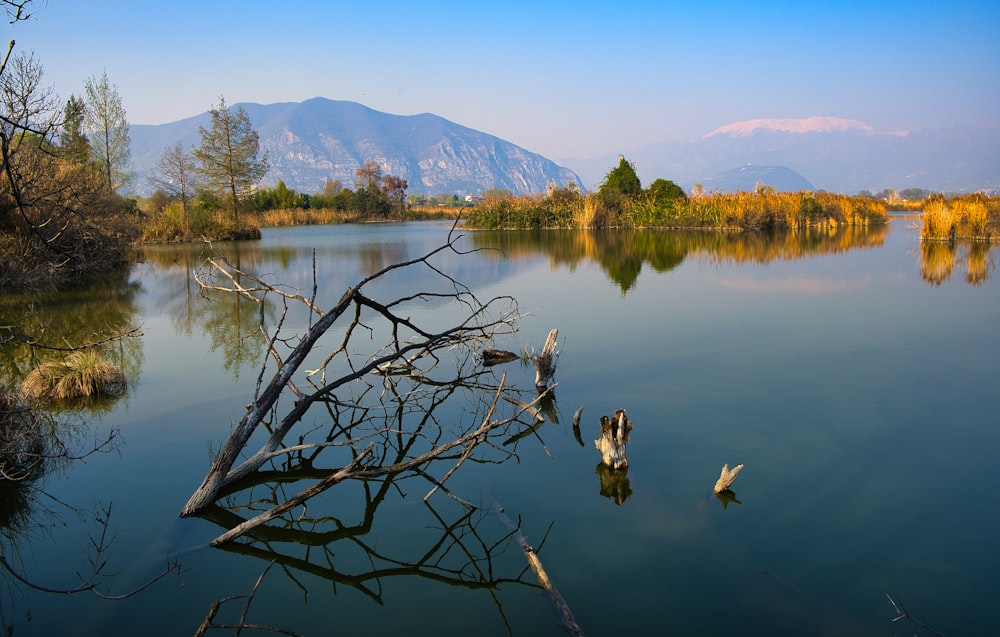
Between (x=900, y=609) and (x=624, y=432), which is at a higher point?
(x=624, y=432)

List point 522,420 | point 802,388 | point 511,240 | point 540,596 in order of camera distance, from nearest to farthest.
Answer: point 540,596, point 522,420, point 802,388, point 511,240

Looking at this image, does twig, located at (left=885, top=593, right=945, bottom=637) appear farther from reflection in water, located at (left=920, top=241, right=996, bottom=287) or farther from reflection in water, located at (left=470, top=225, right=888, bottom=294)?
reflection in water, located at (left=920, top=241, right=996, bottom=287)

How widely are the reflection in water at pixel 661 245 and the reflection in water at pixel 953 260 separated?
201 cm

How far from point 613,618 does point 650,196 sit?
94.5ft

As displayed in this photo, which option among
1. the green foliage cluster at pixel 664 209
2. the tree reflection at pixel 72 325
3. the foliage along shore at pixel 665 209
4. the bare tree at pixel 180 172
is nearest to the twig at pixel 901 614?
the tree reflection at pixel 72 325

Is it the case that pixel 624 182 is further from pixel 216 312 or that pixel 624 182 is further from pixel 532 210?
pixel 216 312

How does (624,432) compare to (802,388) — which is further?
(802,388)

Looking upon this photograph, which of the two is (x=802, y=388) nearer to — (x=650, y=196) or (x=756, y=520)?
(x=756, y=520)

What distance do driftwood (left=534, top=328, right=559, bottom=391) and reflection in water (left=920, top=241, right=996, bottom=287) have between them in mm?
10137

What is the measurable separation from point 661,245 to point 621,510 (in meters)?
18.6

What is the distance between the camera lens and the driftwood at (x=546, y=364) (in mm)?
6664

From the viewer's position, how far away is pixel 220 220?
28594 mm

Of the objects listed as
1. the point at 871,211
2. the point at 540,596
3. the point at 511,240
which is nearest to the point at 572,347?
the point at 540,596

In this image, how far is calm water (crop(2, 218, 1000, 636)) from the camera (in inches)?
132
